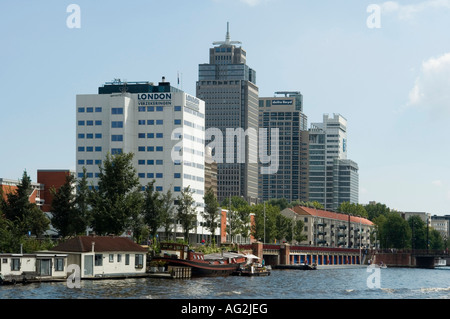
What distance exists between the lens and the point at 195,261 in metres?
139

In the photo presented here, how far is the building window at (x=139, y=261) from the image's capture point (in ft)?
418

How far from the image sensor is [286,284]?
128m

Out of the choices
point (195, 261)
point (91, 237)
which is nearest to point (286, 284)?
point (195, 261)

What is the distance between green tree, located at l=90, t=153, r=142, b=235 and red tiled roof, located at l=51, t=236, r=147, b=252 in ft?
36.1

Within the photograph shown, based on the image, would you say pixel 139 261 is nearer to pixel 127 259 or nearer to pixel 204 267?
pixel 127 259

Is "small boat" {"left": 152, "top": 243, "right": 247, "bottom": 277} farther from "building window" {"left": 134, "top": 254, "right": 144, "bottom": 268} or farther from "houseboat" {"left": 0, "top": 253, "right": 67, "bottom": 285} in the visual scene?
"houseboat" {"left": 0, "top": 253, "right": 67, "bottom": 285}

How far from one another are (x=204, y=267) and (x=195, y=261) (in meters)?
2.39

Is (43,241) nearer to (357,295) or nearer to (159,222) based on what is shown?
(159,222)

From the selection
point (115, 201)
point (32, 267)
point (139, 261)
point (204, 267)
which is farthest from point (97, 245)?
point (204, 267)

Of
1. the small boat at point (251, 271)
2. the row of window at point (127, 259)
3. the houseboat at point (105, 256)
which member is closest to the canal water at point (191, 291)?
the houseboat at point (105, 256)

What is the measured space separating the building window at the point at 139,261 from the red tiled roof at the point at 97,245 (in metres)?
1.13

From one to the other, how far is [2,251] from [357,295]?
51.1 metres

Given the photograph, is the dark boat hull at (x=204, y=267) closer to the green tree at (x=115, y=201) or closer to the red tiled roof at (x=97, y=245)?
the red tiled roof at (x=97, y=245)
